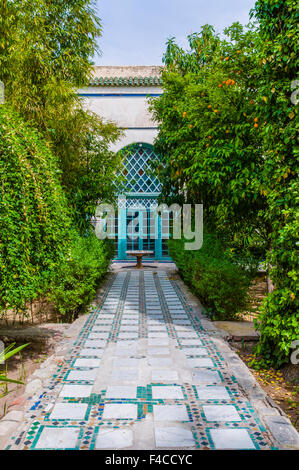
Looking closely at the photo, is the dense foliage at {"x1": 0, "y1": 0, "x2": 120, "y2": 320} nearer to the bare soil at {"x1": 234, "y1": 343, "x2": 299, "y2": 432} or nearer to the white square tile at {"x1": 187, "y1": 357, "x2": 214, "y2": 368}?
the white square tile at {"x1": 187, "y1": 357, "x2": 214, "y2": 368}

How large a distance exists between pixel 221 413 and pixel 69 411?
116 centimetres

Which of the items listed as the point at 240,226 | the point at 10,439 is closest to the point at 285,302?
the point at 10,439

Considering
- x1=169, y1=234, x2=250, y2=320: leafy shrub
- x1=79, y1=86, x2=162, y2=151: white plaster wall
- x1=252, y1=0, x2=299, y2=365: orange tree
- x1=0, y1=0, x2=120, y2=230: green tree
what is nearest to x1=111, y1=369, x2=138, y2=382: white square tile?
x1=252, y1=0, x2=299, y2=365: orange tree

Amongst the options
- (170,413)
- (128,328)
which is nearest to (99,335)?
(128,328)

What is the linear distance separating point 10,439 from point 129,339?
2380mm

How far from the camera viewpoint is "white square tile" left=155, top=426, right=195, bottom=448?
2.44m

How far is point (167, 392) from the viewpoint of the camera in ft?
10.7

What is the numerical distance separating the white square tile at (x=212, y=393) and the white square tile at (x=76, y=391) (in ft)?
3.15

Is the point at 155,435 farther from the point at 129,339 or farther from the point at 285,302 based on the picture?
the point at 129,339

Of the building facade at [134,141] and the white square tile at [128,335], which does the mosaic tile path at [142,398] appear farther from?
the building facade at [134,141]

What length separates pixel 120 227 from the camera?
13.9 m

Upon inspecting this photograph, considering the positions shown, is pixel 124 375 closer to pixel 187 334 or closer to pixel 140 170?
pixel 187 334
